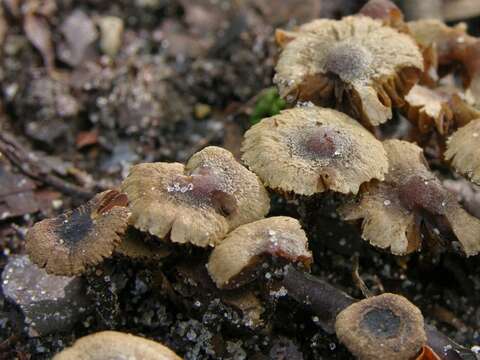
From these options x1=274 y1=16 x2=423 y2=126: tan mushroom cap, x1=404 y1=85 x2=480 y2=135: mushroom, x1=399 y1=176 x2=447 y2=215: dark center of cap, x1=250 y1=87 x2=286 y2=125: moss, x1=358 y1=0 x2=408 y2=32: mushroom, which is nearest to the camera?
x1=399 y1=176 x2=447 y2=215: dark center of cap

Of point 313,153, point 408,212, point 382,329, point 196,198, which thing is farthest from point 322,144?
point 382,329

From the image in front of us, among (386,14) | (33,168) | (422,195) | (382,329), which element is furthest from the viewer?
(33,168)

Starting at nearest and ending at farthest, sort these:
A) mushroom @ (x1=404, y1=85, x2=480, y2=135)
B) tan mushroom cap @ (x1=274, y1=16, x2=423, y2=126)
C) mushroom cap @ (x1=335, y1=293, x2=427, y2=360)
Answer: mushroom cap @ (x1=335, y1=293, x2=427, y2=360), tan mushroom cap @ (x1=274, y1=16, x2=423, y2=126), mushroom @ (x1=404, y1=85, x2=480, y2=135)

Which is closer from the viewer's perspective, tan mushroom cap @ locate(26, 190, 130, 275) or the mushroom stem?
tan mushroom cap @ locate(26, 190, 130, 275)

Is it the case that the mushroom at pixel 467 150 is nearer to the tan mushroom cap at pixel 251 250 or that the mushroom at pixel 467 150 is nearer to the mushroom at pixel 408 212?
the mushroom at pixel 408 212

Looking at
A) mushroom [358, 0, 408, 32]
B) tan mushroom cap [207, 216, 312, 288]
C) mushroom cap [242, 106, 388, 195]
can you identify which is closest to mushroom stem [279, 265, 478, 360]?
tan mushroom cap [207, 216, 312, 288]

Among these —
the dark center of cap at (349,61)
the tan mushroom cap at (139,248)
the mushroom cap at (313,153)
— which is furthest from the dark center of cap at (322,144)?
the tan mushroom cap at (139,248)

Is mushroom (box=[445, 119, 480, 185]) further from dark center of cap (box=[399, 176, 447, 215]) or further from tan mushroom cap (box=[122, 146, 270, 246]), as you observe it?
tan mushroom cap (box=[122, 146, 270, 246])

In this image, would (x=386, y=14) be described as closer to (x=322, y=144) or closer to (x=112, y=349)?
(x=322, y=144)

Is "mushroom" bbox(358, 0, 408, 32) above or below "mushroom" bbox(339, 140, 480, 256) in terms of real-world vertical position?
above
